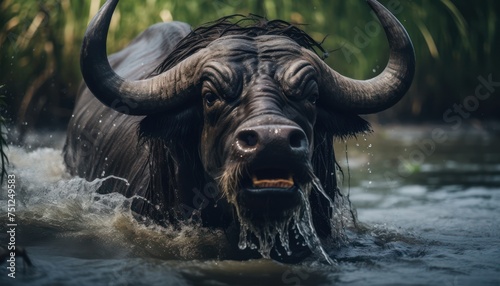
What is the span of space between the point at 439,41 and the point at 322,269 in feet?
29.7

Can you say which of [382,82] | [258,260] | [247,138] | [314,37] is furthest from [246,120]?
[314,37]

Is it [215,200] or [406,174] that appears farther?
[406,174]

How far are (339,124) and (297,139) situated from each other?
1.00 m

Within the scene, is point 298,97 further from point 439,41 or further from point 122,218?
point 439,41

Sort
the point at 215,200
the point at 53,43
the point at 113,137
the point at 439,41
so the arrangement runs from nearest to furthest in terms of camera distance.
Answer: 1. the point at 215,200
2. the point at 113,137
3. the point at 53,43
4. the point at 439,41

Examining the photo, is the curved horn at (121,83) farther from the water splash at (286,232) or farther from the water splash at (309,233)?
the water splash at (309,233)

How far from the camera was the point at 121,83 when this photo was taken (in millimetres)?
5234

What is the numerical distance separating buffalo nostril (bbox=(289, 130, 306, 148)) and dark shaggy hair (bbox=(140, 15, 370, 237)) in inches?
34.1

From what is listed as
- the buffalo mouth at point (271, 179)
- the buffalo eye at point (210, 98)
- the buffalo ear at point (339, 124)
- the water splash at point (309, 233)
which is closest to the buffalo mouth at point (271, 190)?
the buffalo mouth at point (271, 179)

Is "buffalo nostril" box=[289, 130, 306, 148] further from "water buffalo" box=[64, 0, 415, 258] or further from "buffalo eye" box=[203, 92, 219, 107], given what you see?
"buffalo eye" box=[203, 92, 219, 107]

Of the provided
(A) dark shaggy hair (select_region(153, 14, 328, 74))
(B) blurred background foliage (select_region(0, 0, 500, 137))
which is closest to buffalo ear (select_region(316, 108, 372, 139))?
(A) dark shaggy hair (select_region(153, 14, 328, 74))

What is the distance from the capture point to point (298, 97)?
5.00 meters

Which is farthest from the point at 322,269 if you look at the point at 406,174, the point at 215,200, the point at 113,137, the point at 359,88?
the point at 406,174

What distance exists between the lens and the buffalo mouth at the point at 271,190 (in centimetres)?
455
